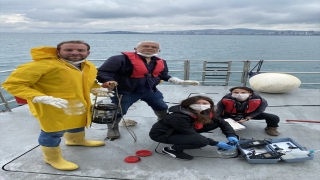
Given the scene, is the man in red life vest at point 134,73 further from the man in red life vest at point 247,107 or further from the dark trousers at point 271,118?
the dark trousers at point 271,118

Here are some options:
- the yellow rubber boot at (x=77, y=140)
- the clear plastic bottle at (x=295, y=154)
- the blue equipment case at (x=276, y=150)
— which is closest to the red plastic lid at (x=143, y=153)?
the yellow rubber boot at (x=77, y=140)

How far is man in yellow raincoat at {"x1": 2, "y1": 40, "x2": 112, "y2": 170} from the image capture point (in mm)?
2502

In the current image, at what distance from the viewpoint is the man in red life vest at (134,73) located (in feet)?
11.6

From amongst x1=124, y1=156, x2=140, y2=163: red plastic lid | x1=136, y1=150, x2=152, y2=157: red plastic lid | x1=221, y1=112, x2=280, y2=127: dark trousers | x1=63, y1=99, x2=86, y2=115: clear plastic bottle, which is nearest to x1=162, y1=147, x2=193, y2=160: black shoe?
x1=136, y1=150, x2=152, y2=157: red plastic lid

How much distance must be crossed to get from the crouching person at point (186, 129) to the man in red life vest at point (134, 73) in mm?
597

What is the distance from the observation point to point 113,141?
3865 millimetres

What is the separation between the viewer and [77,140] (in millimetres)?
3621

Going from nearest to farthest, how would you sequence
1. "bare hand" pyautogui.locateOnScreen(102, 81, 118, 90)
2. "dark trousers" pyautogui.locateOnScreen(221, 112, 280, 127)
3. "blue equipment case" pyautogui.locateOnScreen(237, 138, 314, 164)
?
"blue equipment case" pyautogui.locateOnScreen(237, 138, 314, 164), "bare hand" pyautogui.locateOnScreen(102, 81, 118, 90), "dark trousers" pyautogui.locateOnScreen(221, 112, 280, 127)

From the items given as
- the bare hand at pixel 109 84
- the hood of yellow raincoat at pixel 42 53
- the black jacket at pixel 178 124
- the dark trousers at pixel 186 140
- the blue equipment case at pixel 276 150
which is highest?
the hood of yellow raincoat at pixel 42 53

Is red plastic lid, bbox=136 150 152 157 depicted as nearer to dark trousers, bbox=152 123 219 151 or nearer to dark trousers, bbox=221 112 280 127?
dark trousers, bbox=152 123 219 151

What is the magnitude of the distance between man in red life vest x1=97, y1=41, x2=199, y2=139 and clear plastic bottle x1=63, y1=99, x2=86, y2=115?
0.50 metres

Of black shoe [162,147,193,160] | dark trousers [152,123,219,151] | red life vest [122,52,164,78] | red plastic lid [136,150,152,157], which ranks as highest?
red life vest [122,52,164,78]

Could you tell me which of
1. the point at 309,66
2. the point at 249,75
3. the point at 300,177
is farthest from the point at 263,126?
the point at 309,66

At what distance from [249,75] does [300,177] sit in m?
4.81
